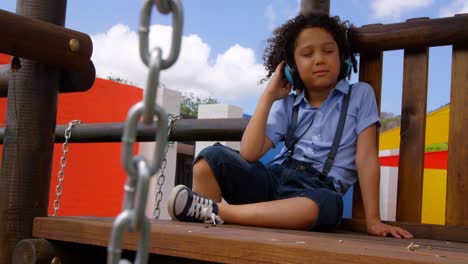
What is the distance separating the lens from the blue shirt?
2.17 metres

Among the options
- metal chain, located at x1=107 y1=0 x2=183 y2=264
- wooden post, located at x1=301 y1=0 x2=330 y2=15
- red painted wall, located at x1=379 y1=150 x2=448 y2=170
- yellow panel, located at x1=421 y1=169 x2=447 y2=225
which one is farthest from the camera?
red painted wall, located at x1=379 y1=150 x2=448 y2=170

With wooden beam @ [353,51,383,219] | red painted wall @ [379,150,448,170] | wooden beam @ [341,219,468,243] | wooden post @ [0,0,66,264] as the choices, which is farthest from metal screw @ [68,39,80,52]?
red painted wall @ [379,150,448,170]

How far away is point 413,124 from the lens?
2.16m

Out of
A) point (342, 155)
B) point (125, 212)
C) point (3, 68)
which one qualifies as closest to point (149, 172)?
point (125, 212)

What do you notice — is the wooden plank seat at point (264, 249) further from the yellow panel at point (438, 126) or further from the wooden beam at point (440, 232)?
the yellow panel at point (438, 126)

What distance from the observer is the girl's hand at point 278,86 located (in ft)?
7.32

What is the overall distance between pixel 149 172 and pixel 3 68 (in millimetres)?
2211

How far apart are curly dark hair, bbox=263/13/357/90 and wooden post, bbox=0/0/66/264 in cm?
89

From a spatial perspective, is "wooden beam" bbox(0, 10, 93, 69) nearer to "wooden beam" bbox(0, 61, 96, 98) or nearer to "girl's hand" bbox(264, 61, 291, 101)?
"wooden beam" bbox(0, 61, 96, 98)

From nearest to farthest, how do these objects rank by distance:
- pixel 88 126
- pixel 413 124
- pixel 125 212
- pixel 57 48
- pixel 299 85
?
pixel 125 212 → pixel 57 48 → pixel 413 124 → pixel 299 85 → pixel 88 126

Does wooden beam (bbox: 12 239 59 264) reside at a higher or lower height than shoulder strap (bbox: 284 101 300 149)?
lower

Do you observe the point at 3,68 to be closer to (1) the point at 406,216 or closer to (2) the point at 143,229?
(1) the point at 406,216

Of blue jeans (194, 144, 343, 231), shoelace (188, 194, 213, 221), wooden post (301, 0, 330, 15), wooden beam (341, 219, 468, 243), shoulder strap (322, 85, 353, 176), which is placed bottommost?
wooden beam (341, 219, 468, 243)

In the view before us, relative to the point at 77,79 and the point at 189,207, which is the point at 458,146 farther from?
the point at 77,79
